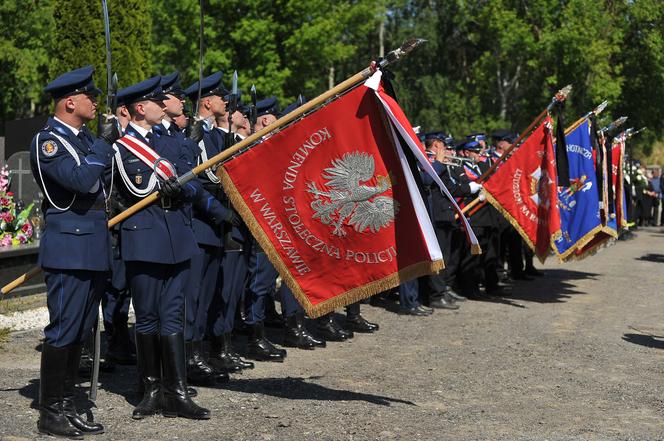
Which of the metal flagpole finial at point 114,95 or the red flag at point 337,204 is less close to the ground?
the metal flagpole finial at point 114,95

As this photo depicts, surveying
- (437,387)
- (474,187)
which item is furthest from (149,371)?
(474,187)

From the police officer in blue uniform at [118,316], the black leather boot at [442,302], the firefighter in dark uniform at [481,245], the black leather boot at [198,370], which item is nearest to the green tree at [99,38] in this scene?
the firefighter in dark uniform at [481,245]

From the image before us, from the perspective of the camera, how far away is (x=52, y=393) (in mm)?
6031

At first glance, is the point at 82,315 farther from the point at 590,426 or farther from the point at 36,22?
the point at 36,22

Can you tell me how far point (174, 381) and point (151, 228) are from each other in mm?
955

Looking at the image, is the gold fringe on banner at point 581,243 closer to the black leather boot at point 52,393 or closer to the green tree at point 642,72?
the black leather boot at point 52,393

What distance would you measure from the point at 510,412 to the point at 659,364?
8.04 ft

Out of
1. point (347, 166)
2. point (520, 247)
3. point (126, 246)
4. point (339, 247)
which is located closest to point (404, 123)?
point (347, 166)

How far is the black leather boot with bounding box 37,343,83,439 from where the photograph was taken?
6008mm

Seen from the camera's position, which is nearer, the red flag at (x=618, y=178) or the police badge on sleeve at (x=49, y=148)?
the police badge on sleeve at (x=49, y=148)

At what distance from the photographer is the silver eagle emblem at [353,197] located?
6.75 m

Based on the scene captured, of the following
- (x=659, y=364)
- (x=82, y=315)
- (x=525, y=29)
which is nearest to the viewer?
(x=82, y=315)

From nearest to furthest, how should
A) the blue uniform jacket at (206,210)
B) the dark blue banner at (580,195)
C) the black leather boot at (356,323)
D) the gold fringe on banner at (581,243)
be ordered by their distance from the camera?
1. the blue uniform jacket at (206,210)
2. the black leather boot at (356,323)
3. the gold fringe on banner at (581,243)
4. the dark blue banner at (580,195)

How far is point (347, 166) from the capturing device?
6.75 m
